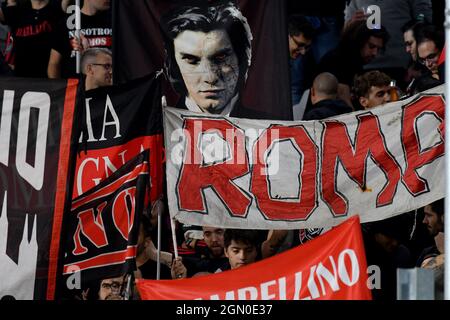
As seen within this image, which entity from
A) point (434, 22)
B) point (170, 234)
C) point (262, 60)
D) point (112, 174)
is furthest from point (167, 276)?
point (434, 22)

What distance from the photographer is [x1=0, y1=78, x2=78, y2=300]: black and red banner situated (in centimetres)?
1256

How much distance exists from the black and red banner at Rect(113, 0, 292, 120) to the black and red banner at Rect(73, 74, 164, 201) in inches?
30.3

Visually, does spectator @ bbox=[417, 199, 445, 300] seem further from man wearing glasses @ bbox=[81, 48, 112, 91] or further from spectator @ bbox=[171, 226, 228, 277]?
man wearing glasses @ bbox=[81, 48, 112, 91]

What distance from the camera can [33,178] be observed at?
41.6 ft

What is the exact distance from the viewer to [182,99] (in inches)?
571

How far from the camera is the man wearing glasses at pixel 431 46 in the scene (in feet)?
48.0

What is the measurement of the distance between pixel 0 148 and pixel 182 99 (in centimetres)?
227

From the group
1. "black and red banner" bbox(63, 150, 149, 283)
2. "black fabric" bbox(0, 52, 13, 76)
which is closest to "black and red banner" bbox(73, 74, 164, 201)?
"black and red banner" bbox(63, 150, 149, 283)

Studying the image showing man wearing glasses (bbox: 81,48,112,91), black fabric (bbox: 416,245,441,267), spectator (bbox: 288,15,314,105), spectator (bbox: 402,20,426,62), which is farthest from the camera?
spectator (bbox: 288,15,314,105)

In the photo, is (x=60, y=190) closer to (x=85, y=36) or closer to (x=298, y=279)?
(x=298, y=279)

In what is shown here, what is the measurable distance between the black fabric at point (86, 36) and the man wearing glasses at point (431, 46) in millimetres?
2979
